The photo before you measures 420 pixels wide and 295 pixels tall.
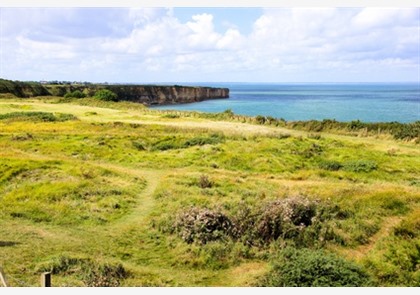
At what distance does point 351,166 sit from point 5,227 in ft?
80.9

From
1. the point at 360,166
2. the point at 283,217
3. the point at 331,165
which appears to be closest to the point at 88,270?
the point at 283,217

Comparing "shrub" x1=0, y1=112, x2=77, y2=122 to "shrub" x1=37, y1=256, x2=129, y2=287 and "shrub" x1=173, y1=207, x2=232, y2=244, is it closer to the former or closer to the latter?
"shrub" x1=173, y1=207, x2=232, y2=244

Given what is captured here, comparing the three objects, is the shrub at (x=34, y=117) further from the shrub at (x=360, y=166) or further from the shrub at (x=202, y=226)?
the shrub at (x=202, y=226)

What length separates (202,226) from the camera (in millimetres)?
18125

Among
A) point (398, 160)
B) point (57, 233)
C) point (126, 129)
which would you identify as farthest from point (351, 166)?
point (126, 129)

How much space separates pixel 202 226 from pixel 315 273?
16.7 feet

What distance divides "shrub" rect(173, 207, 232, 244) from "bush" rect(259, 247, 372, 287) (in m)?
3.11

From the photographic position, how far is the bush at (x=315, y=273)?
14172 millimetres

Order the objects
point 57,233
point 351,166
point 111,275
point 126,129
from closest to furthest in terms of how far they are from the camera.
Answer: point 111,275, point 57,233, point 351,166, point 126,129

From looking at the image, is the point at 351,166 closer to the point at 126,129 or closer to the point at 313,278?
the point at 313,278

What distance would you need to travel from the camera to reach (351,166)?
3491cm

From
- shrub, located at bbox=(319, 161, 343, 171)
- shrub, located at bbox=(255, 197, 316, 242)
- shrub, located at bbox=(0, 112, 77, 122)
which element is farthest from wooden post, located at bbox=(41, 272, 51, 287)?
shrub, located at bbox=(0, 112, 77, 122)

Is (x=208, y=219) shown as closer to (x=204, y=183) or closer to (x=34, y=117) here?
(x=204, y=183)

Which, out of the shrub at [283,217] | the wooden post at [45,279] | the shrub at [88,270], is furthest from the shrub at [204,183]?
the wooden post at [45,279]
